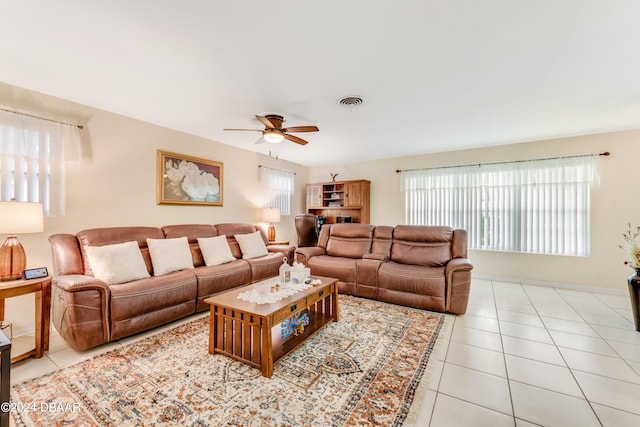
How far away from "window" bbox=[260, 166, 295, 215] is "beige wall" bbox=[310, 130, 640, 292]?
3.39m

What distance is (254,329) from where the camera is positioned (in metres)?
2.04

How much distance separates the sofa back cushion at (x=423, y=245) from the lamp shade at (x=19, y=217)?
13.0 feet

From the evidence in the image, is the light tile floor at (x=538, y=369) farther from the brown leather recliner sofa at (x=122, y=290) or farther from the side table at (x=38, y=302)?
the side table at (x=38, y=302)

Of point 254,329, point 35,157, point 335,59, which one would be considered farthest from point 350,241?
point 35,157

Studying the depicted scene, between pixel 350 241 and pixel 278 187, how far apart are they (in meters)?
2.23

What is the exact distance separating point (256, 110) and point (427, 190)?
12.3ft

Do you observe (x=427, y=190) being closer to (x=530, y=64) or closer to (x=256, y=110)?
(x=530, y=64)

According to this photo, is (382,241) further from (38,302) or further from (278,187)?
(38,302)

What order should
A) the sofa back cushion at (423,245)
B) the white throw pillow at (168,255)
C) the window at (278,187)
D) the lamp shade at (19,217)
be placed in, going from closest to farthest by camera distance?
the lamp shade at (19,217)
the white throw pillow at (168,255)
the sofa back cushion at (423,245)
the window at (278,187)

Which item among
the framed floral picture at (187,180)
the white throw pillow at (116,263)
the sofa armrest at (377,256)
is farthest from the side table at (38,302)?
the sofa armrest at (377,256)

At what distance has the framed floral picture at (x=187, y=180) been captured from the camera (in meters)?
3.70

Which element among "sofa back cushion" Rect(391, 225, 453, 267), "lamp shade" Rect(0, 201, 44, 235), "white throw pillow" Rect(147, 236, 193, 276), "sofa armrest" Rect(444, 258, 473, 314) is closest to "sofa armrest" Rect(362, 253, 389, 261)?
"sofa back cushion" Rect(391, 225, 453, 267)

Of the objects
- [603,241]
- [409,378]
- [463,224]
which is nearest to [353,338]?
[409,378]

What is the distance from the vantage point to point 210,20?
169cm
